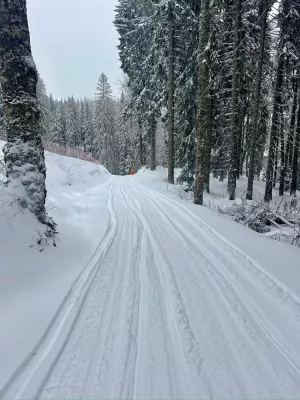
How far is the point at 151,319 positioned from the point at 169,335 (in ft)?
1.14

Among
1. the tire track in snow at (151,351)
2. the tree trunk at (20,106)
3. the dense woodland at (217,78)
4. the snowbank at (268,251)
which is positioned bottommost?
the tire track in snow at (151,351)

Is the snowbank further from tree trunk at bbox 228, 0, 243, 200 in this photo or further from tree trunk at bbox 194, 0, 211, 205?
tree trunk at bbox 228, 0, 243, 200

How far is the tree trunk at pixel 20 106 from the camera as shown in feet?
15.6

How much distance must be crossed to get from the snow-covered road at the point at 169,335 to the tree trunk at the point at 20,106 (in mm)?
1924

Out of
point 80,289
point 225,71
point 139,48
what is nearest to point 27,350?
point 80,289

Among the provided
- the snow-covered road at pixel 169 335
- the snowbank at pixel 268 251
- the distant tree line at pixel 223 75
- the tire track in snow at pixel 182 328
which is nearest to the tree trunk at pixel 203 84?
the distant tree line at pixel 223 75

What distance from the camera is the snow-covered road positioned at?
2.24 m

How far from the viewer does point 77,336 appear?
2881 millimetres

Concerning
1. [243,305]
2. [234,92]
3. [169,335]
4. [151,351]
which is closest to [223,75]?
[234,92]

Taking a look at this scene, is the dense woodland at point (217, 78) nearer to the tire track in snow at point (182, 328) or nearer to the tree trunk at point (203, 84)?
the tree trunk at point (203, 84)

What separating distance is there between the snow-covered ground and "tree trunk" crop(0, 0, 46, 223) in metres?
0.63

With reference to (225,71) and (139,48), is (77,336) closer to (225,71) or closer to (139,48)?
(225,71)

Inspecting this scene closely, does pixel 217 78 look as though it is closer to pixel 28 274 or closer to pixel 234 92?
pixel 234 92

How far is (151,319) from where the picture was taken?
10.3 feet
